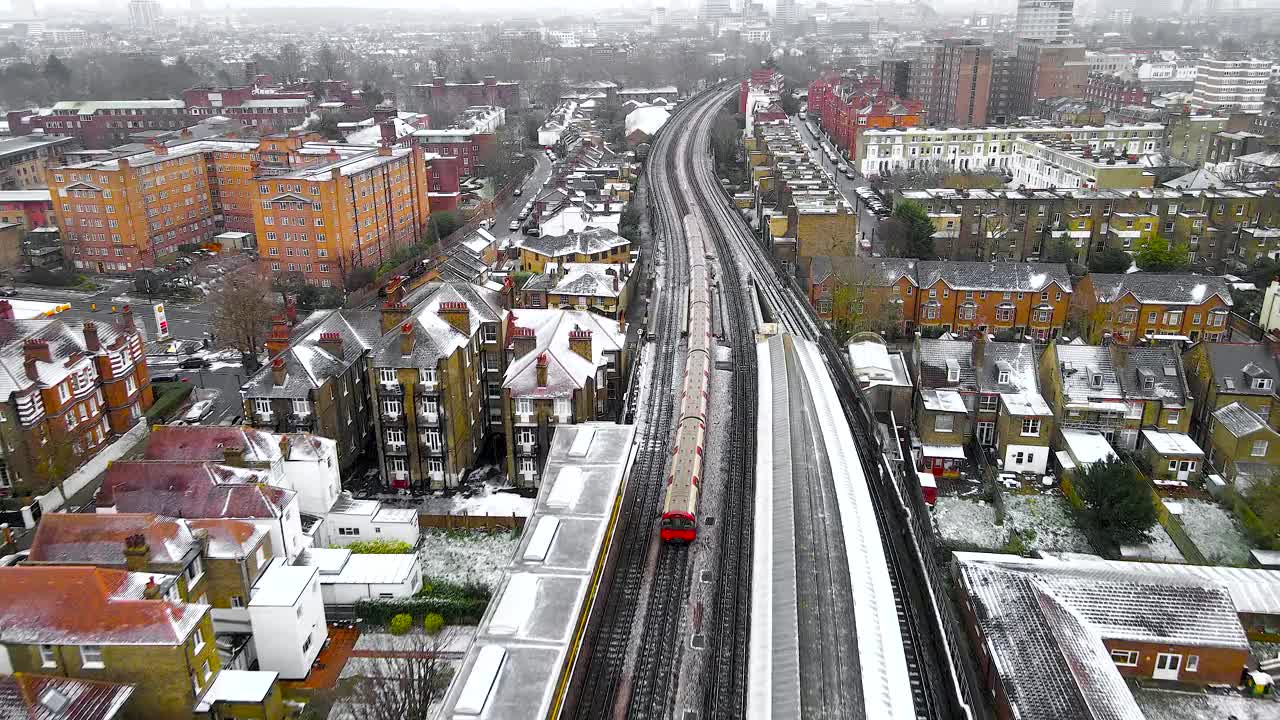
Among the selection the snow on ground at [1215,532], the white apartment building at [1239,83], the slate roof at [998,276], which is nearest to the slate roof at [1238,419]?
the snow on ground at [1215,532]

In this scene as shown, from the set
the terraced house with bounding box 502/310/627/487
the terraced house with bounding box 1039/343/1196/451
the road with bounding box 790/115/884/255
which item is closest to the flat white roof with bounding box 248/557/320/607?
the terraced house with bounding box 502/310/627/487

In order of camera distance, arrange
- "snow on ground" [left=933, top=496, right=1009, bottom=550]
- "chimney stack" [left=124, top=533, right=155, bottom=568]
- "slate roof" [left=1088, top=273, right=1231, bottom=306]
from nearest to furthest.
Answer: "chimney stack" [left=124, top=533, right=155, bottom=568] < "snow on ground" [left=933, top=496, right=1009, bottom=550] < "slate roof" [left=1088, top=273, right=1231, bottom=306]

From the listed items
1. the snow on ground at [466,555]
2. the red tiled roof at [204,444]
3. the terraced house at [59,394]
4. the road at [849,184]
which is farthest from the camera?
the road at [849,184]

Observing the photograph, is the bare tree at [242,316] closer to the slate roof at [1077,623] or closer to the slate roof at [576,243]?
the slate roof at [576,243]

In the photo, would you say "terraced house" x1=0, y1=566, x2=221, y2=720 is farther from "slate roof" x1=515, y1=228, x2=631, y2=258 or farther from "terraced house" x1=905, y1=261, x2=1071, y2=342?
"terraced house" x1=905, y1=261, x2=1071, y2=342

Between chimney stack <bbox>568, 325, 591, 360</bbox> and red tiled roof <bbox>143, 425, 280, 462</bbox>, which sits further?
chimney stack <bbox>568, 325, 591, 360</bbox>

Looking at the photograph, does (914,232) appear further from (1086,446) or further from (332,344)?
(332,344)
